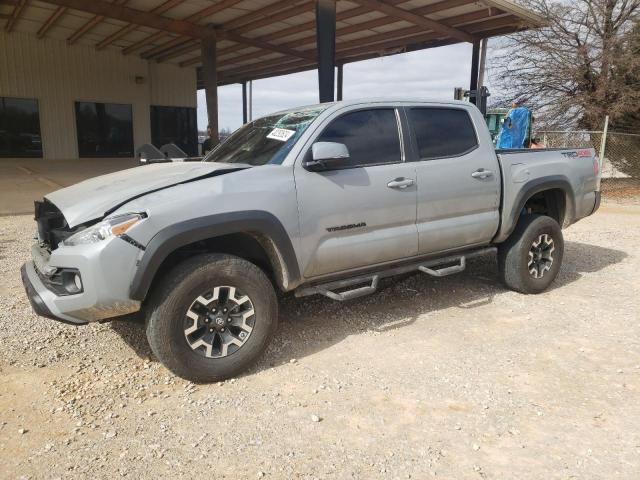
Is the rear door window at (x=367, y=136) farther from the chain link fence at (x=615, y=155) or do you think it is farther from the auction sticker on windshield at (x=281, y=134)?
the chain link fence at (x=615, y=155)

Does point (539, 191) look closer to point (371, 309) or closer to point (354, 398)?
point (371, 309)

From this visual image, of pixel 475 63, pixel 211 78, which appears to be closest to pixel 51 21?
pixel 211 78

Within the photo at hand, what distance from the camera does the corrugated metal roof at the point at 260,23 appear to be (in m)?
13.8

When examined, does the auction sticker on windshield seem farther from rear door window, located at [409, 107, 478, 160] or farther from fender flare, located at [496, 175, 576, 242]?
fender flare, located at [496, 175, 576, 242]

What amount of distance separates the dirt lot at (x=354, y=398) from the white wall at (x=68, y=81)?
57.3ft

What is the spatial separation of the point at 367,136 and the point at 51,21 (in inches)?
670

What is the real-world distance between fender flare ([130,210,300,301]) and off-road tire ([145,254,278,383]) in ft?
0.48

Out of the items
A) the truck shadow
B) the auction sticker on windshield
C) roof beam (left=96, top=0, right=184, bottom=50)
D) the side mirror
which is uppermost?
roof beam (left=96, top=0, right=184, bottom=50)

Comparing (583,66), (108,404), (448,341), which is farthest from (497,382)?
(583,66)

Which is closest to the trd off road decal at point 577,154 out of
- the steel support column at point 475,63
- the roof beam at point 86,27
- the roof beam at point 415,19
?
the roof beam at point 415,19

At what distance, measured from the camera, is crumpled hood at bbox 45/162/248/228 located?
3.13m

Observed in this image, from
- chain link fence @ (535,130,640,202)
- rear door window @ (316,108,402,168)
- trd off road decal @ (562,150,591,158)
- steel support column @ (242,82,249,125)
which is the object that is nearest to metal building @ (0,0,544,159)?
chain link fence @ (535,130,640,202)

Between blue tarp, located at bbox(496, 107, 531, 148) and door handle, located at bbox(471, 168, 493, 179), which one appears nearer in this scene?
door handle, located at bbox(471, 168, 493, 179)

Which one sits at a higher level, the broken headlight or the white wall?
the white wall
